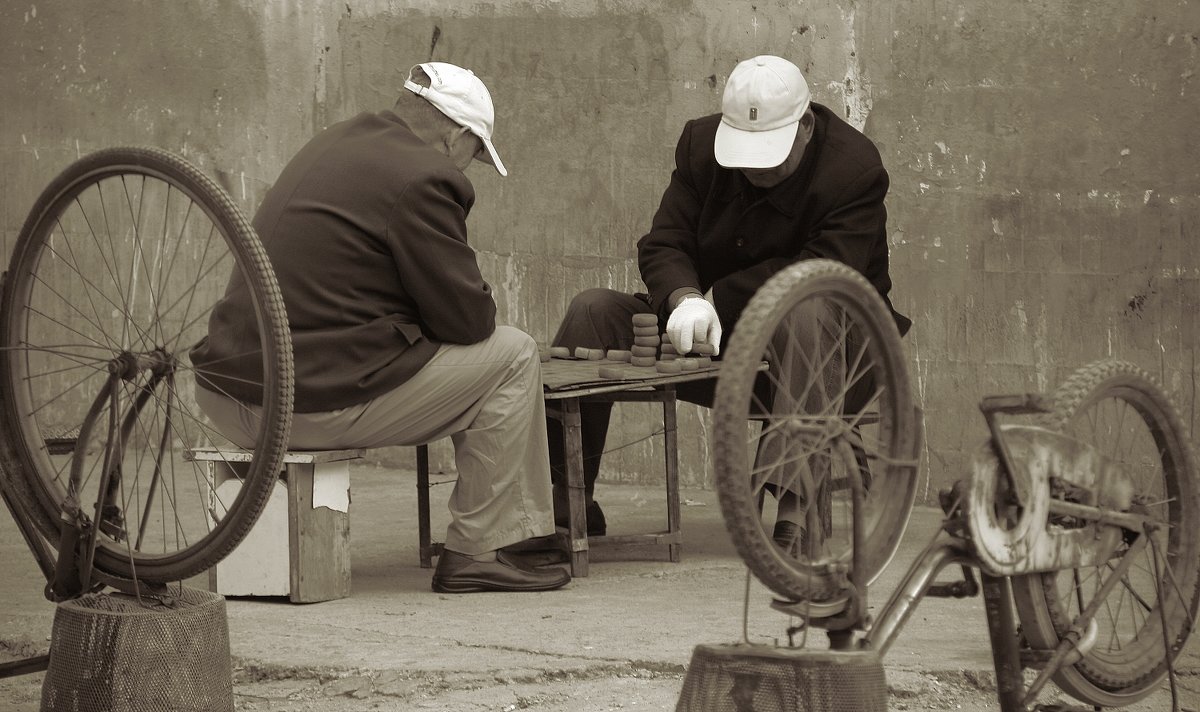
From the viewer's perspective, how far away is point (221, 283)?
679 centimetres

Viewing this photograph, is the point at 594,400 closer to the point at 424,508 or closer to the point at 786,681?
the point at 424,508

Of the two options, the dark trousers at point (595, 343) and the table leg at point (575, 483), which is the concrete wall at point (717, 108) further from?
the table leg at point (575, 483)

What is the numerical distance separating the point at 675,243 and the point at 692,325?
0.51 metres

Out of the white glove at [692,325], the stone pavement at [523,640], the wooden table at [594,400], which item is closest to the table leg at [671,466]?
the wooden table at [594,400]

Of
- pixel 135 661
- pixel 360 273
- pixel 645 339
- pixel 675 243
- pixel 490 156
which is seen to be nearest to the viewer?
pixel 135 661

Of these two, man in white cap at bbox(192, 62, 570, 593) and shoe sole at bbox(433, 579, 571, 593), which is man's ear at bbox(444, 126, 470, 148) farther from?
shoe sole at bbox(433, 579, 571, 593)

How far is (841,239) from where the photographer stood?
459cm

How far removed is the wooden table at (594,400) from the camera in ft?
14.4

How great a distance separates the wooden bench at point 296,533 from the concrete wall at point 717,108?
7.22ft

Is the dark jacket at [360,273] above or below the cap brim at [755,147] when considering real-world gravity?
below

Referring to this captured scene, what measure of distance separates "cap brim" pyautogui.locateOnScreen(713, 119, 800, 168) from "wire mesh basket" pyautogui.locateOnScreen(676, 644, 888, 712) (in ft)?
7.96

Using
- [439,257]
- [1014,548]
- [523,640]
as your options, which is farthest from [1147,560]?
Answer: [439,257]

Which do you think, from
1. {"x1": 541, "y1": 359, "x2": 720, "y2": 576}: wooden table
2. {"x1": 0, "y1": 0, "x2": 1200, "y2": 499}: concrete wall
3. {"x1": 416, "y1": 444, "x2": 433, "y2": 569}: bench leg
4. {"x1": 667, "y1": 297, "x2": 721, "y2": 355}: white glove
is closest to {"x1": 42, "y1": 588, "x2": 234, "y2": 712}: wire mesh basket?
{"x1": 541, "y1": 359, "x2": 720, "y2": 576}: wooden table

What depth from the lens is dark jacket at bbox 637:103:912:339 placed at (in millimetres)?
4660
